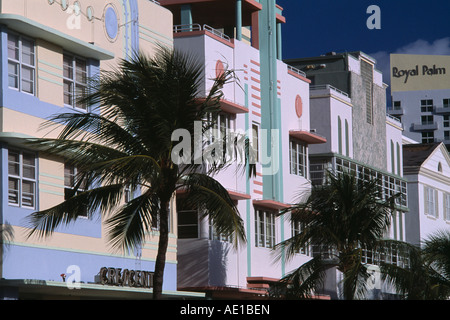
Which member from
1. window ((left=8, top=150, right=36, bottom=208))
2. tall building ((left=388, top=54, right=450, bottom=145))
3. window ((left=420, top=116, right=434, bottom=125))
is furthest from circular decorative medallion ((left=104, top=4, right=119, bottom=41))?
window ((left=420, top=116, right=434, bottom=125))

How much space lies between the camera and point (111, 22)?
27.9m

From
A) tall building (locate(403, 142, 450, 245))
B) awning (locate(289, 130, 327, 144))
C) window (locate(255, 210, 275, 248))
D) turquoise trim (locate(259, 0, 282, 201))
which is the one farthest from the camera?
tall building (locate(403, 142, 450, 245))

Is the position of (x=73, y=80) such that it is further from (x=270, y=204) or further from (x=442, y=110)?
(x=442, y=110)

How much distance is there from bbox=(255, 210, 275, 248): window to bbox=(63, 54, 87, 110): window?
1108 centimetres

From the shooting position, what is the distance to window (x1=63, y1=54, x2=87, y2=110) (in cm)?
2605

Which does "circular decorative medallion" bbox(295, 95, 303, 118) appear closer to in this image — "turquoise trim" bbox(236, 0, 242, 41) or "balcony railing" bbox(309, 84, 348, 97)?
"balcony railing" bbox(309, 84, 348, 97)

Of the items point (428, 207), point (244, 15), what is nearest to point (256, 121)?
point (244, 15)

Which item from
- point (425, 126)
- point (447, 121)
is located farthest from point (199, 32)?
point (447, 121)

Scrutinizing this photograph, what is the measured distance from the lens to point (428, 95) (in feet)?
384

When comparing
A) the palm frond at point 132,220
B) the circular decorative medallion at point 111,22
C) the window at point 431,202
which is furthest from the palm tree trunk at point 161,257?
the window at point 431,202

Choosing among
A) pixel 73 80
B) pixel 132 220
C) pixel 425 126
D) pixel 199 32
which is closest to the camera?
pixel 132 220

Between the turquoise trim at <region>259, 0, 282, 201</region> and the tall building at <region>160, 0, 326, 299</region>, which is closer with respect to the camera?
the tall building at <region>160, 0, 326, 299</region>

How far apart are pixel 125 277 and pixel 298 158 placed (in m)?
14.3

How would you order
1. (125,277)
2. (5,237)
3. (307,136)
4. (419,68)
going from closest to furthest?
(5,237)
(125,277)
(307,136)
(419,68)
